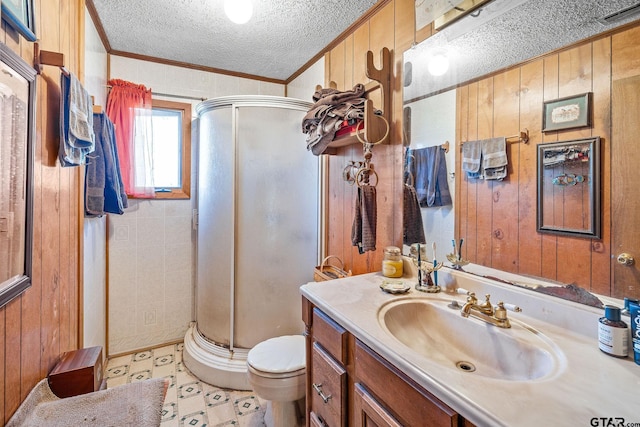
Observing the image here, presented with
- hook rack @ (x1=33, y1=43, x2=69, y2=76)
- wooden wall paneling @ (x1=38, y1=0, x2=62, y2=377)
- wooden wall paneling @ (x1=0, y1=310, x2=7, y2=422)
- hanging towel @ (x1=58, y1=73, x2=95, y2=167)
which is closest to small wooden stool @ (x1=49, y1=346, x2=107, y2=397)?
wooden wall paneling @ (x1=38, y1=0, x2=62, y2=377)

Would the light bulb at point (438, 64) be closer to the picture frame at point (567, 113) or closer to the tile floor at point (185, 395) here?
the picture frame at point (567, 113)

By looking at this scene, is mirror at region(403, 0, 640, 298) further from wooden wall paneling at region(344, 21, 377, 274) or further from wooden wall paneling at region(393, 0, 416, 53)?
wooden wall paneling at region(344, 21, 377, 274)

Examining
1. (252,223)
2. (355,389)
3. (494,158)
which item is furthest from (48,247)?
(494,158)

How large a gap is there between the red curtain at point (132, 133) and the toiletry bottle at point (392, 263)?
188 cm

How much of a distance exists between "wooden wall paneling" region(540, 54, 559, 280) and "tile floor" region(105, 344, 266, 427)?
167 centimetres

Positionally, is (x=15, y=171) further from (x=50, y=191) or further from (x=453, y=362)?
(x=453, y=362)

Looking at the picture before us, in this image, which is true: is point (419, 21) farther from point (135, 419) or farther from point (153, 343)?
point (153, 343)

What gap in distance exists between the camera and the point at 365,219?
1557mm

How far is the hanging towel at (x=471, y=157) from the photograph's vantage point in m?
1.19

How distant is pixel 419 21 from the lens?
1444mm

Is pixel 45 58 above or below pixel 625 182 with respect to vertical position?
above

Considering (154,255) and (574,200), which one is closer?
(574,200)

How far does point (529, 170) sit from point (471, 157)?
236 mm

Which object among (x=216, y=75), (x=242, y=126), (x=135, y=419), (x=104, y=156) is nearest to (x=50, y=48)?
(x=104, y=156)
